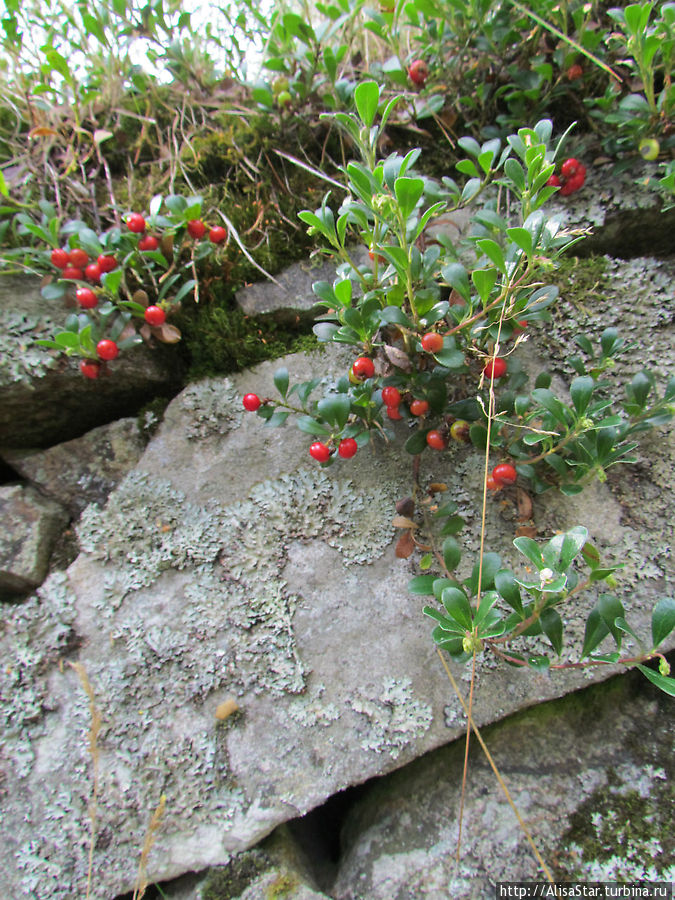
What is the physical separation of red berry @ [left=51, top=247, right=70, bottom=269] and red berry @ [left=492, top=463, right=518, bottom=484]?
149 cm

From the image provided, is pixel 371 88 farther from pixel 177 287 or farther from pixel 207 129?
pixel 207 129

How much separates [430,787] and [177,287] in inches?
68.8

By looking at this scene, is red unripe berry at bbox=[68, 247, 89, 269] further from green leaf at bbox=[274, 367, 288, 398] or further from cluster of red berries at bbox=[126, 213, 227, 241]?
green leaf at bbox=[274, 367, 288, 398]

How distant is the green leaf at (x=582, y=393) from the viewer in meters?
1.36

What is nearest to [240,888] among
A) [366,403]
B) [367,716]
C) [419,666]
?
[367,716]

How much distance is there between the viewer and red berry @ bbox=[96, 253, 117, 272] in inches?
68.6

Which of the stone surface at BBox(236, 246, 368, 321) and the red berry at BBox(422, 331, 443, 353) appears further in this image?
the stone surface at BBox(236, 246, 368, 321)

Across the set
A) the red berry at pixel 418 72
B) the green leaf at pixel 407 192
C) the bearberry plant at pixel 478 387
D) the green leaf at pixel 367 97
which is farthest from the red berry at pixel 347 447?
the red berry at pixel 418 72

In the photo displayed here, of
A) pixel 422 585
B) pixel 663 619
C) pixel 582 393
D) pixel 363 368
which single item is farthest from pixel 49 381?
pixel 663 619

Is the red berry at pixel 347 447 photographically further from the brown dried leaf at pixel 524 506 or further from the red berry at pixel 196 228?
the red berry at pixel 196 228

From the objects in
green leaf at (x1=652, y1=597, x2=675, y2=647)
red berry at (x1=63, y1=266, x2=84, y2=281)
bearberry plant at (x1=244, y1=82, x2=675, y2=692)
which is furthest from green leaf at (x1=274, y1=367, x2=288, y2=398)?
green leaf at (x1=652, y1=597, x2=675, y2=647)

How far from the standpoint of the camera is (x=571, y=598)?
1498 millimetres

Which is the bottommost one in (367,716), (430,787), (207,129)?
(430,787)

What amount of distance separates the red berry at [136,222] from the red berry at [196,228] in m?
0.15
